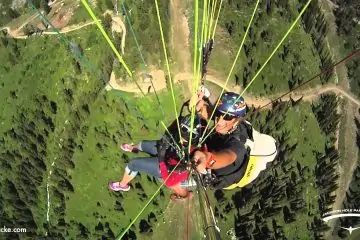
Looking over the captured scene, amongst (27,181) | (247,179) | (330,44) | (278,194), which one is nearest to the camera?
(247,179)

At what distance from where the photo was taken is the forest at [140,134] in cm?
2191

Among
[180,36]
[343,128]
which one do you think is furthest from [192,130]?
[343,128]

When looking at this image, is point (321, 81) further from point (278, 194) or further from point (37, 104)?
point (37, 104)

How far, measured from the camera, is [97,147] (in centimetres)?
2261

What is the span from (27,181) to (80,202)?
3421 millimetres

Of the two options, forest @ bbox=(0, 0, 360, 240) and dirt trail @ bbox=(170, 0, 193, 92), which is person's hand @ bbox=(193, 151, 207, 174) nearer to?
forest @ bbox=(0, 0, 360, 240)

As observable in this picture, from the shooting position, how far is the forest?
71.9 ft

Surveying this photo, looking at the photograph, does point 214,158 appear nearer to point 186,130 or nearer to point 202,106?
point 186,130

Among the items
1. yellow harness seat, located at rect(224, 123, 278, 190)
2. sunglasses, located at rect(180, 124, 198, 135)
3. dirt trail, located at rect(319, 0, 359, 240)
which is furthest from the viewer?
dirt trail, located at rect(319, 0, 359, 240)

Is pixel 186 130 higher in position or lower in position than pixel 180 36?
lower

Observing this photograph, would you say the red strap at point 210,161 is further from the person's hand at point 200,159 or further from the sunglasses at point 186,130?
the sunglasses at point 186,130

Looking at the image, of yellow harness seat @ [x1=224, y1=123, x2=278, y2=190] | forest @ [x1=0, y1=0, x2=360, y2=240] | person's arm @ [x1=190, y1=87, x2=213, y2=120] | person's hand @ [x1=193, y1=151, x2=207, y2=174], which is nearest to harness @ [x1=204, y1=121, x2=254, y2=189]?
yellow harness seat @ [x1=224, y1=123, x2=278, y2=190]

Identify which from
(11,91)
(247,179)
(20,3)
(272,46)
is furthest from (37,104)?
(247,179)

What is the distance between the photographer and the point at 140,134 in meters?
21.6
